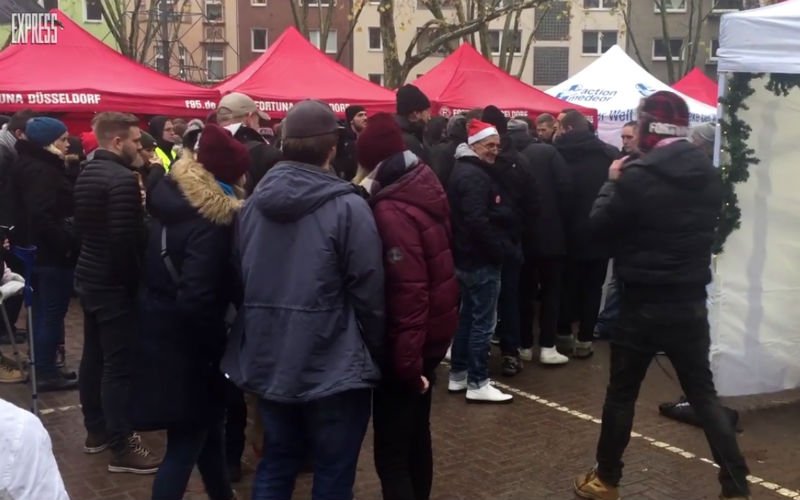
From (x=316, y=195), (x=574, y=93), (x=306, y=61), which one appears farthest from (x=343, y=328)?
(x=574, y=93)

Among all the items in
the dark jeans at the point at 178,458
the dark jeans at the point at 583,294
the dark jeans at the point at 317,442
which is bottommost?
the dark jeans at the point at 583,294

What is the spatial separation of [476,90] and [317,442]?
996 centimetres

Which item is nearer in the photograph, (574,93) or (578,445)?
(578,445)

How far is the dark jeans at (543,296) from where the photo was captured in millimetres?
7559

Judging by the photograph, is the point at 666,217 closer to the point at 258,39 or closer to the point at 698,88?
the point at 698,88

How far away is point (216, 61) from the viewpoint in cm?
4784

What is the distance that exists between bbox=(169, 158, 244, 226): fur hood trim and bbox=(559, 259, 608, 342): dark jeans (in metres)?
4.52

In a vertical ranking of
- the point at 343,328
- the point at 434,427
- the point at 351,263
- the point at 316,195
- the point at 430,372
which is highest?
the point at 316,195

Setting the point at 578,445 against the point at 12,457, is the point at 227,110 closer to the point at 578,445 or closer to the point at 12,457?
the point at 578,445

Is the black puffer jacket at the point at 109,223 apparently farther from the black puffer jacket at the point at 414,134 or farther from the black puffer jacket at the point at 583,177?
the black puffer jacket at the point at 583,177

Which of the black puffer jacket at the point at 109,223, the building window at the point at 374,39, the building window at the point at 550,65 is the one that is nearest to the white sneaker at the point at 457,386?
the black puffer jacket at the point at 109,223

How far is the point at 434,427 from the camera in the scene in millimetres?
6039

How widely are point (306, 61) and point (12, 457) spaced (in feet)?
35.8

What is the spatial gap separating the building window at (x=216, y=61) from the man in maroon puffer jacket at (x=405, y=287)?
44782 mm
